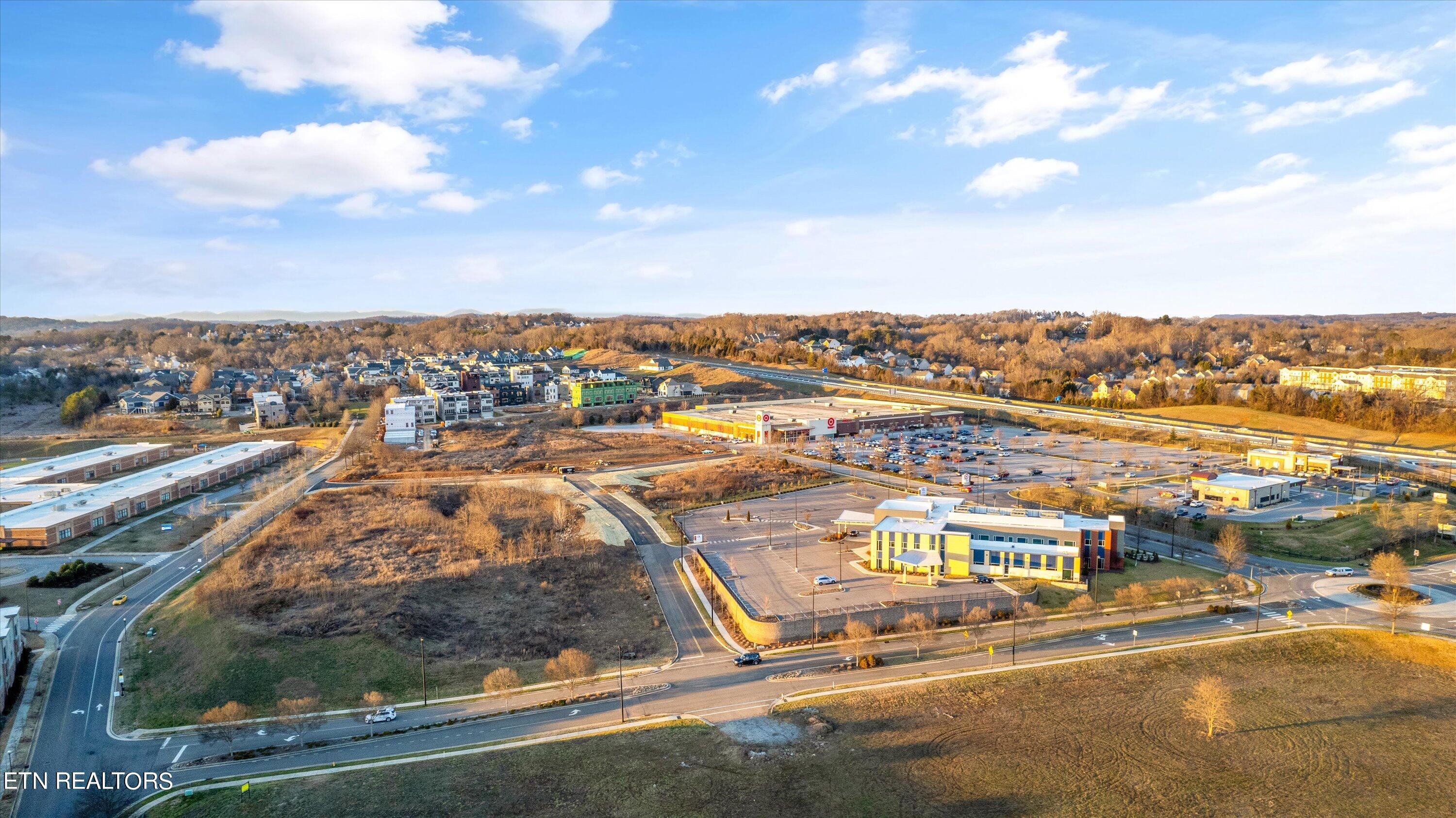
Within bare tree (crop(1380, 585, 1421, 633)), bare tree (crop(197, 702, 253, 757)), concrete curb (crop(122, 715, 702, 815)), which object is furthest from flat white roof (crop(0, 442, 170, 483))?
bare tree (crop(1380, 585, 1421, 633))

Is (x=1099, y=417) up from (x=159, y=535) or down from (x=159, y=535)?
up

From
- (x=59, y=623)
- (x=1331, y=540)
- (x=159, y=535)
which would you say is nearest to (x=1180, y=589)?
(x=1331, y=540)

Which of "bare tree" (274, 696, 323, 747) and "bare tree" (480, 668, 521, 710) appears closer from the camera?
"bare tree" (274, 696, 323, 747)

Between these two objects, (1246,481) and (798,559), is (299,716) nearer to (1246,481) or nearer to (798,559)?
(798,559)

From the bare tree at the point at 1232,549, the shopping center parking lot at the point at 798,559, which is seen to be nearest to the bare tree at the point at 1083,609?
the shopping center parking lot at the point at 798,559

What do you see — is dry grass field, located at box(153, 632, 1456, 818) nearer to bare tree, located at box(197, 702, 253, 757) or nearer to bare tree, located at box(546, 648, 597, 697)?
bare tree, located at box(197, 702, 253, 757)

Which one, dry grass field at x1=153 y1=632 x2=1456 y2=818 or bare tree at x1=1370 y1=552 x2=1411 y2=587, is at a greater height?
bare tree at x1=1370 y1=552 x2=1411 y2=587

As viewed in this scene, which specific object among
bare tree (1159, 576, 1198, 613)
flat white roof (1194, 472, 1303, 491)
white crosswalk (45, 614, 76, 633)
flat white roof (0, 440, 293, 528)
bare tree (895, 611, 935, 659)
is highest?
flat white roof (1194, 472, 1303, 491)

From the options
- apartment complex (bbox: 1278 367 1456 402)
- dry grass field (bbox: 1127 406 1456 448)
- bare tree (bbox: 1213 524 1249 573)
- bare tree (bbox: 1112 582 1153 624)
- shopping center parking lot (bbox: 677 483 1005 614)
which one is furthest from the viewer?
apartment complex (bbox: 1278 367 1456 402)
